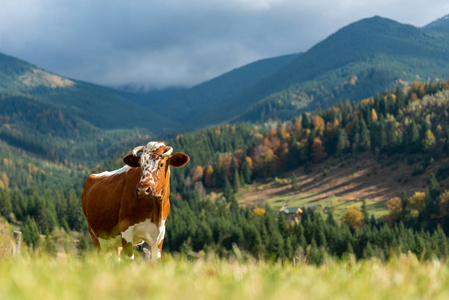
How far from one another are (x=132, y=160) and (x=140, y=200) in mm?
947

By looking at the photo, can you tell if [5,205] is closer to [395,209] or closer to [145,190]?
[395,209]

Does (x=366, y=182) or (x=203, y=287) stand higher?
(x=203, y=287)

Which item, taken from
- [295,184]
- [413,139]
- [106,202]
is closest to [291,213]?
[295,184]

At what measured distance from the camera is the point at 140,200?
1004 centimetres

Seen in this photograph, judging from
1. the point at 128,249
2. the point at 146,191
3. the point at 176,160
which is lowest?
the point at 128,249

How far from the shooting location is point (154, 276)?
164 inches

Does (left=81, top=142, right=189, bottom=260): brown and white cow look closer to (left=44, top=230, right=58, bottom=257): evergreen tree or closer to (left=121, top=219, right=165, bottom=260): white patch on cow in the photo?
(left=121, top=219, right=165, bottom=260): white patch on cow

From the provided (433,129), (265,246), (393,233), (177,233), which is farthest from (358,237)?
(433,129)

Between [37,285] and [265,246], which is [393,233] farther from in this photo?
[37,285]

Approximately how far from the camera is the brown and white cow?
970 cm

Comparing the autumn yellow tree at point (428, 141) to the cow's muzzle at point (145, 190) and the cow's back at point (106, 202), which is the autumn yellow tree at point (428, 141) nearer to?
the cow's back at point (106, 202)

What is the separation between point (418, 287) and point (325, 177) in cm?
19882

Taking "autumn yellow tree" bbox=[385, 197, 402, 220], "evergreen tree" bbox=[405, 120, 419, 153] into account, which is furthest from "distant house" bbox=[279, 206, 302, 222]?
"evergreen tree" bbox=[405, 120, 419, 153]

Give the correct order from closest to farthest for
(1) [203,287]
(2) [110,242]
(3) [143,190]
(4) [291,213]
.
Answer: (1) [203,287], (3) [143,190], (2) [110,242], (4) [291,213]
